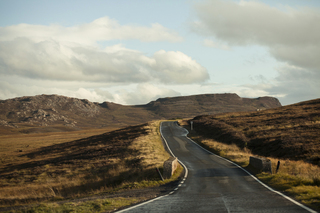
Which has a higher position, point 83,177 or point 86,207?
point 86,207

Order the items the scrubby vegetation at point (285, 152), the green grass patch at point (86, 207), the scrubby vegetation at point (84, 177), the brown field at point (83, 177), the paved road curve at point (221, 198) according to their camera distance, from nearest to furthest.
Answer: the paved road curve at point (221, 198)
the green grass patch at point (86, 207)
the scrubby vegetation at point (285, 152)
the scrubby vegetation at point (84, 177)
the brown field at point (83, 177)

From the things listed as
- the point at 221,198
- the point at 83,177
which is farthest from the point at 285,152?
the point at 83,177

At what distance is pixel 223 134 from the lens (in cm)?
4706

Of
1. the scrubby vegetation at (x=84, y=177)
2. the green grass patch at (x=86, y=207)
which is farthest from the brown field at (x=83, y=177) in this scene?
the green grass patch at (x=86, y=207)

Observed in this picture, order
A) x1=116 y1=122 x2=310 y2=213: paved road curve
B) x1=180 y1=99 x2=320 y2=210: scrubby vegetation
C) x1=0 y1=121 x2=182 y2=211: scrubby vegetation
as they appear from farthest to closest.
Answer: x1=0 y1=121 x2=182 y2=211: scrubby vegetation → x1=180 y1=99 x2=320 y2=210: scrubby vegetation → x1=116 y1=122 x2=310 y2=213: paved road curve

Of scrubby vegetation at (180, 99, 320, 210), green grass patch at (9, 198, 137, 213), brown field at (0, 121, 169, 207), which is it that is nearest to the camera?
green grass patch at (9, 198, 137, 213)

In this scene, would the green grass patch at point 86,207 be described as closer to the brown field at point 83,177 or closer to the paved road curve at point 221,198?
the paved road curve at point 221,198

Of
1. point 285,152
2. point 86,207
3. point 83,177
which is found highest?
point 86,207

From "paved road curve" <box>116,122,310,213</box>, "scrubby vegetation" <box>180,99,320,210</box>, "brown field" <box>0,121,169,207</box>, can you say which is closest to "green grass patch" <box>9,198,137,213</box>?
"paved road curve" <box>116,122,310,213</box>

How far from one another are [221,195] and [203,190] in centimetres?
170

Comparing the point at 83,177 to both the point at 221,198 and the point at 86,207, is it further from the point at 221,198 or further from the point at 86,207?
the point at 221,198

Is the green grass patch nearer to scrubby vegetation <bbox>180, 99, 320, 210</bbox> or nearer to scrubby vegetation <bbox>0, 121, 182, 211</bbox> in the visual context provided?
scrubby vegetation <bbox>0, 121, 182, 211</bbox>

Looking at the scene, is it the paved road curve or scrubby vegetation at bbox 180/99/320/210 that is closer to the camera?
the paved road curve

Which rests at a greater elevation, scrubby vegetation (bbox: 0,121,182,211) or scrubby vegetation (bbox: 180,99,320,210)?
scrubby vegetation (bbox: 180,99,320,210)
